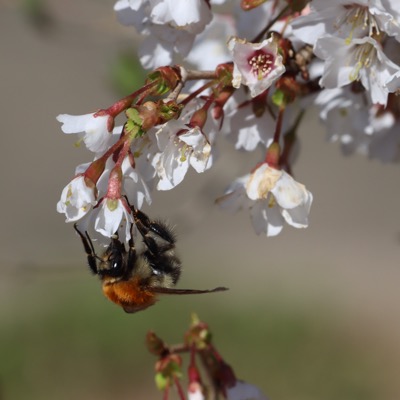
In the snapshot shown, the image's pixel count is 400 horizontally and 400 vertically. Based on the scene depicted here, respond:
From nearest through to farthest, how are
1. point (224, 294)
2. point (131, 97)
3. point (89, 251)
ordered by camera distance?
point (131, 97), point (89, 251), point (224, 294)

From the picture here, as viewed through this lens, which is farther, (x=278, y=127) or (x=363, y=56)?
(x=278, y=127)

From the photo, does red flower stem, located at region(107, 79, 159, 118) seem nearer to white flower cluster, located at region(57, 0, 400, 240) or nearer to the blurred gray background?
white flower cluster, located at region(57, 0, 400, 240)

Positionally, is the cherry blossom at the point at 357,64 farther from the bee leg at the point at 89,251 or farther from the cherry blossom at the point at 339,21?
the bee leg at the point at 89,251

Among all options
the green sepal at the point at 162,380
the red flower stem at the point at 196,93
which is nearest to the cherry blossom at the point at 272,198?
the red flower stem at the point at 196,93

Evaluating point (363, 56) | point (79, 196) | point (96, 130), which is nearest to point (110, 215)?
point (79, 196)

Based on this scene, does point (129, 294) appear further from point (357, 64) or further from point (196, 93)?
point (357, 64)

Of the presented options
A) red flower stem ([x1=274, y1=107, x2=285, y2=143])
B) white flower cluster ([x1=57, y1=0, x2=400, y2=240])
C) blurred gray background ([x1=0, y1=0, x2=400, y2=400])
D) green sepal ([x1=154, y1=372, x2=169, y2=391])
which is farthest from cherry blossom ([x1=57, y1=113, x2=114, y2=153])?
blurred gray background ([x1=0, y1=0, x2=400, y2=400])

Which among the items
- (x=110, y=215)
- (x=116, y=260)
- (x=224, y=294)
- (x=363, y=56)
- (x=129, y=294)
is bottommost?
(x=224, y=294)
